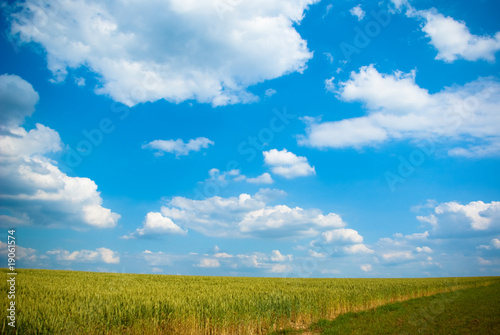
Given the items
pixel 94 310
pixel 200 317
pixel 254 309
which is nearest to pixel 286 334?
pixel 254 309

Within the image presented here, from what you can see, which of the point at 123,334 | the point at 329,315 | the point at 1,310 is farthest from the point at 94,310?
the point at 329,315

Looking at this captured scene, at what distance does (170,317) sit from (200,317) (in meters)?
1.45

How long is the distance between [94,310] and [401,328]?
15792mm

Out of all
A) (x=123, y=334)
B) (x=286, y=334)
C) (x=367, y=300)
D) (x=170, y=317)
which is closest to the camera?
(x=123, y=334)

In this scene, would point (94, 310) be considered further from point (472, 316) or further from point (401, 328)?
point (472, 316)

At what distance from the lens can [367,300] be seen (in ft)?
79.6

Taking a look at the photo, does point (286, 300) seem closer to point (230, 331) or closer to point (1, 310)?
point (230, 331)

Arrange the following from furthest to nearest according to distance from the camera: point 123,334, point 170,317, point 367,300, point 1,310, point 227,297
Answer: point 367,300
point 227,297
point 170,317
point 123,334
point 1,310

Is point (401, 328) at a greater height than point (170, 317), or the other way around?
point (170, 317)

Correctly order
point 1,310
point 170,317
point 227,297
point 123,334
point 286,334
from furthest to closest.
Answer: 1. point 227,297
2. point 286,334
3. point 170,317
4. point 123,334
5. point 1,310

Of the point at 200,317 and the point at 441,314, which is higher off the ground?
the point at 200,317

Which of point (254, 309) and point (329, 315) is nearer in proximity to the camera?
point (254, 309)

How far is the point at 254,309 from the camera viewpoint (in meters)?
16.0

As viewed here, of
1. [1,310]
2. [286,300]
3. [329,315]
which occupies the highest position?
[1,310]
